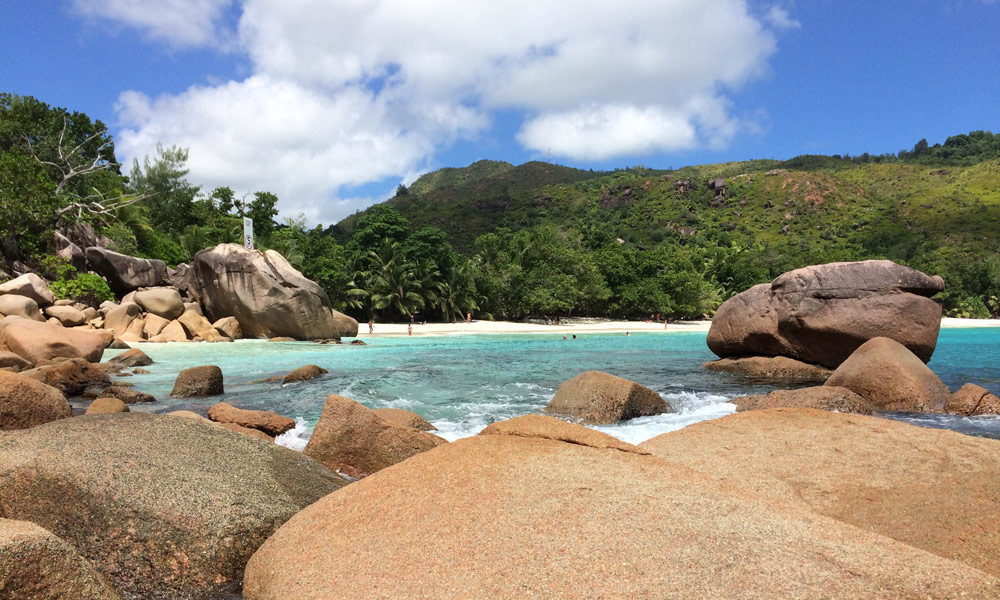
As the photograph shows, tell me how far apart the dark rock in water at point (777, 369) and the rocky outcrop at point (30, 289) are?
80.6 feet

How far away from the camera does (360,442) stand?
224 inches

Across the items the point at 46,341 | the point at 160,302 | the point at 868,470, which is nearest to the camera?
the point at 868,470

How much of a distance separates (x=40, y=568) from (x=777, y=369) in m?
15.6

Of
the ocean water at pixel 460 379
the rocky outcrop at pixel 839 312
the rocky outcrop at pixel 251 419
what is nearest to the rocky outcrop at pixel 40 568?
the ocean water at pixel 460 379

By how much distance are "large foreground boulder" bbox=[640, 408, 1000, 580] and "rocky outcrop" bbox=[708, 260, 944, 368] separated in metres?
9.95

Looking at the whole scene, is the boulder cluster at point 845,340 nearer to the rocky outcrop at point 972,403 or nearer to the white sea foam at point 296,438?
the rocky outcrop at point 972,403

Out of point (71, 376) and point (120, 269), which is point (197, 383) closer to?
point (71, 376)

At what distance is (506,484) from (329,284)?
39.6m

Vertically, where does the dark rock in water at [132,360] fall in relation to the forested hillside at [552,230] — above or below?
below

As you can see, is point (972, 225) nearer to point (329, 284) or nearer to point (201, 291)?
point (329, 284)

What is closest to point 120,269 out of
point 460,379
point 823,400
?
point 460,379

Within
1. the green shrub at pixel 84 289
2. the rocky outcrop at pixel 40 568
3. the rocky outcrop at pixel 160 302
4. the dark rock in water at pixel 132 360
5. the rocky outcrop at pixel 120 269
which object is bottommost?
the dark rock in water at pixel 132 360

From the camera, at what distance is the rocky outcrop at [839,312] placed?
13.3m

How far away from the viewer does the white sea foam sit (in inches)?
293
